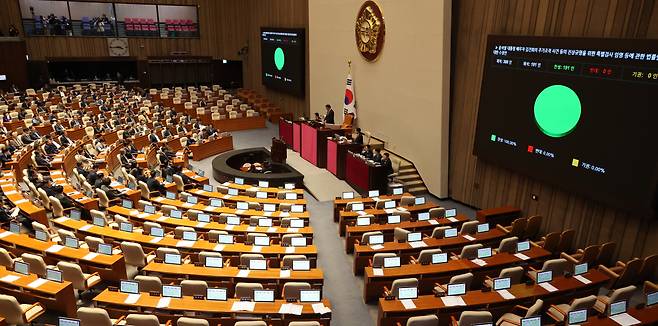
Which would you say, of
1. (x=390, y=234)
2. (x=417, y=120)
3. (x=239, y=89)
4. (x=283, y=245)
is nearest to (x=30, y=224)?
(x=283, y=245)

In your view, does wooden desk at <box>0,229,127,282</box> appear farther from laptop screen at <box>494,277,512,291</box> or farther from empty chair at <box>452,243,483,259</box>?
laptop screen at <box>494,277,512,291</box>

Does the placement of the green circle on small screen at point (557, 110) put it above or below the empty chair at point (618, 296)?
above

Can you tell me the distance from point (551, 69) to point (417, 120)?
191 inches

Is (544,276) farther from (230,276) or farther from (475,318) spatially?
(230,276)

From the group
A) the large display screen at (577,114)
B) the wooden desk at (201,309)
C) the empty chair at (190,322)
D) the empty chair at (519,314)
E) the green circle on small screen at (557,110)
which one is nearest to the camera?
the empty chair at (190,322)

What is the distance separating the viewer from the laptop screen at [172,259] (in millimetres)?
8273

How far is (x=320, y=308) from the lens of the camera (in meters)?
6.89

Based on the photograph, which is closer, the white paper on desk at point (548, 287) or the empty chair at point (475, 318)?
the empty chair at point (475, 318)

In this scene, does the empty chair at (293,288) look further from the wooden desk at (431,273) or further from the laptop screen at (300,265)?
the wooden desk at (431,273)

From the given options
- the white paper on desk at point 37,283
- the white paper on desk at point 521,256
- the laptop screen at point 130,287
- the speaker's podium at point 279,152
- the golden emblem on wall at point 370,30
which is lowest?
the speaker's podium at point 279,152

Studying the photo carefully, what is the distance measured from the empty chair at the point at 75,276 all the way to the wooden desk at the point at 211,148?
10147 mm

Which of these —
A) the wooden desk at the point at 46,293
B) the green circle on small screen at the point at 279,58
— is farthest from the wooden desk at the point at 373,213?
the green circle on small screen at the point at 279,58

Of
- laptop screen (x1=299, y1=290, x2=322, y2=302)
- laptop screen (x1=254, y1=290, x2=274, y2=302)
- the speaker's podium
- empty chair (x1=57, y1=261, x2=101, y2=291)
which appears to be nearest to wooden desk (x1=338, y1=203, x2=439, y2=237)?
laptop screen (x1=299, y1=290, x2=322, y2=302)

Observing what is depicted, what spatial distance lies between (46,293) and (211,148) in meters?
11.7
